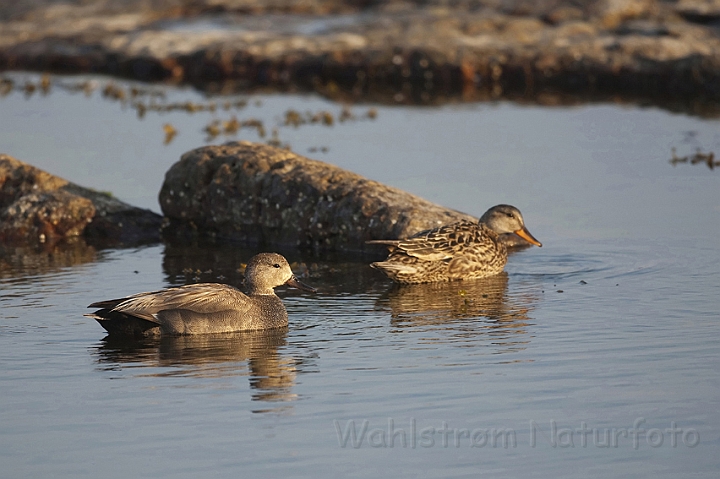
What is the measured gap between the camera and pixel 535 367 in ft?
33.2

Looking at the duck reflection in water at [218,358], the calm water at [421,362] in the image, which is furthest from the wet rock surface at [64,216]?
the duck reflection in water at [218,358]

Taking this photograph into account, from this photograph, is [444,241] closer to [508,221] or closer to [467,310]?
[508,221]

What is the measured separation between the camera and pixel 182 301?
1147cm

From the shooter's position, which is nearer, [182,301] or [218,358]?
[218,358]

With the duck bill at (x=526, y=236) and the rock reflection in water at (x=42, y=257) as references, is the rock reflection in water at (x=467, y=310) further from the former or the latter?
the rock reflection in water at (x=42, y=257)

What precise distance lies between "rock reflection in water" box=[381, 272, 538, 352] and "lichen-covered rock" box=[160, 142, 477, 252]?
1444mm

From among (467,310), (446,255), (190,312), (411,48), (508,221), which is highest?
(411,48)

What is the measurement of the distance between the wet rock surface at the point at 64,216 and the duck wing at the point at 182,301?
5.34m

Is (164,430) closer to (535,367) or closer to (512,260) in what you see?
(535,367)

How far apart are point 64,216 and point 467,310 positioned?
672cm

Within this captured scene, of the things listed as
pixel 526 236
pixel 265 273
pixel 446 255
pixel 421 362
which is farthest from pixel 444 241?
pixel 421 362

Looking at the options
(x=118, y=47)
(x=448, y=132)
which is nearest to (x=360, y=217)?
(x=448, y=132)

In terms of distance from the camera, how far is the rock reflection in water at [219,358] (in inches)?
393

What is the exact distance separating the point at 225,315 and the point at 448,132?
13674 millimetres
